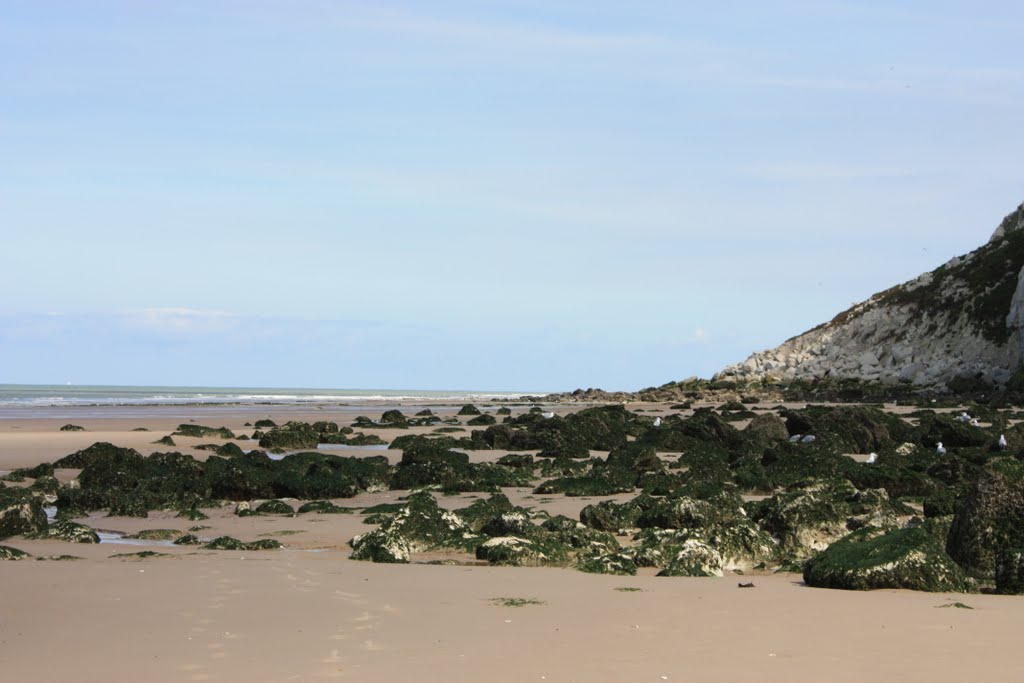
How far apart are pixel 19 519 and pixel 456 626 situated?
6751mm

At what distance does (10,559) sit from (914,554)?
7.93 meters

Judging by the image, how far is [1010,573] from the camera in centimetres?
882

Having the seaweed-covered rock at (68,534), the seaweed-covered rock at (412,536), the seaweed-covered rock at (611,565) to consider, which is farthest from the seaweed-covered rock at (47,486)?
the seaweed-covered rock at (611,565)

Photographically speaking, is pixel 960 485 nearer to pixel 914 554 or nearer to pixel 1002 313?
pixel 914 554

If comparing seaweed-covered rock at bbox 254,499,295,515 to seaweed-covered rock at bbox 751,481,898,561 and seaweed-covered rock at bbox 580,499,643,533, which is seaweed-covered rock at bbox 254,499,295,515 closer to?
seaweed-covered rock at bbox 580,499,643,533

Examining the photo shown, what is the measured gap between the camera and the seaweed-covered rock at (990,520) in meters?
9.12

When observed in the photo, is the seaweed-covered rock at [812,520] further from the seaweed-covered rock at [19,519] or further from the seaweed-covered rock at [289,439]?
the seaweed-covered rock at [289,439]

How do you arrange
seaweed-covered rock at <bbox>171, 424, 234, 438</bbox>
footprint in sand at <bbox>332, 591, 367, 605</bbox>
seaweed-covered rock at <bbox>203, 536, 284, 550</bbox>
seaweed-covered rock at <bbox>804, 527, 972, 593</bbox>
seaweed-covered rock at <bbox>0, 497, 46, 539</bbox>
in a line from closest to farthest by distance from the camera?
footprint in sand at <bbox>332, 591, 367, 605</bbox>
seaweed-covered rock at <bbox>804, 527, 972, 593</bbox>
seaweed-covered rock at <bbox>203, 536, 284, 550</bbox>
seaweed-covered rock at <bbox>0, 497, 46, 539</bbox>
seaweed-covered rock at <bbox>171, 424, 234, 438</bbox>

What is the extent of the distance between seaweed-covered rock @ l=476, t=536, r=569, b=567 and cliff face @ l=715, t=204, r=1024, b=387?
44.2 metres

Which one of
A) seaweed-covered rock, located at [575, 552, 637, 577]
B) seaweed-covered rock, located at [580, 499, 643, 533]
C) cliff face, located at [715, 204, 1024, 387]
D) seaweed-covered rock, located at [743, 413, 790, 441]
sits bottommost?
seaweed-covered rock, located at [575, 552, 637, 577]

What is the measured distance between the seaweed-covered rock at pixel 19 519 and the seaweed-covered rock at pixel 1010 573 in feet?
30.8

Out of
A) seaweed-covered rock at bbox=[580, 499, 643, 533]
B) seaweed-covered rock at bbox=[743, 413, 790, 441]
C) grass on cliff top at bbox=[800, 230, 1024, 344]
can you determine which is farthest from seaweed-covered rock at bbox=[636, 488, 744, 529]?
grass on cliff top at bbox=[800, 230, 1024, 344]

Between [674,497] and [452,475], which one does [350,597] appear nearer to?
[674,497]

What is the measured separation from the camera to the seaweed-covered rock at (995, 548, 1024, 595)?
872cm
